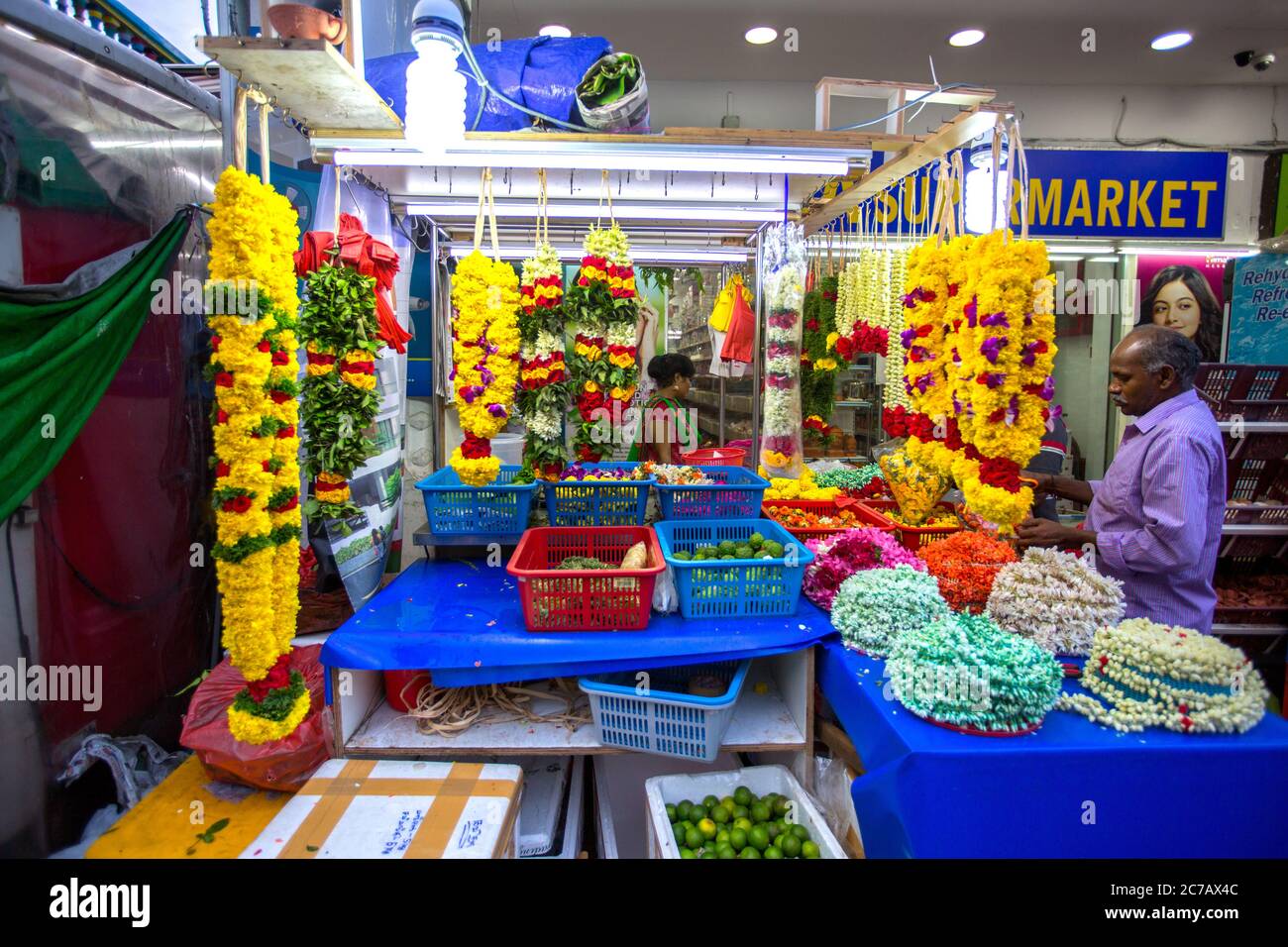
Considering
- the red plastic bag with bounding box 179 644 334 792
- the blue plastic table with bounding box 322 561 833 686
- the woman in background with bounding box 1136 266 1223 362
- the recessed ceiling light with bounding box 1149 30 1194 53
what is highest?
the recessed ceiling light with bounding box 1149 30 1194 53

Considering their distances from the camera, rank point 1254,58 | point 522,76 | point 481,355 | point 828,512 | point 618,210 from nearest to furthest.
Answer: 1. point 481,355
2. point 522,76
3. point 828,512
4. point 618,210
5. point 1254,58

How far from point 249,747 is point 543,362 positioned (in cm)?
212

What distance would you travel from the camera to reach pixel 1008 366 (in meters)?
2.56

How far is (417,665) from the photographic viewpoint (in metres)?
2.44

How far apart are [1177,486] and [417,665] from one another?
2799mm

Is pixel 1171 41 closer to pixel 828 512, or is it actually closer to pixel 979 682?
pixel 828 512

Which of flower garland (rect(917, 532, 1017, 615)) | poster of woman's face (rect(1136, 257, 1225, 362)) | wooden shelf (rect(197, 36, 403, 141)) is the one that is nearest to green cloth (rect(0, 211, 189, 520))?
wooden shelf (rect(197, 36, 403, 141))

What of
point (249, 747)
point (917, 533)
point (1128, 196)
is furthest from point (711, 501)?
point (1128, 196)

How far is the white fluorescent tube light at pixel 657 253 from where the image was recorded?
5.08 m

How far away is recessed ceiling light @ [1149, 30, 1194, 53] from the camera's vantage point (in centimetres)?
601

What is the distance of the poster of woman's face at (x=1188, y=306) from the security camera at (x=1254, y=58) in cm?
198

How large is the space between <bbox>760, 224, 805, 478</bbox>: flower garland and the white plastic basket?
7.20ft

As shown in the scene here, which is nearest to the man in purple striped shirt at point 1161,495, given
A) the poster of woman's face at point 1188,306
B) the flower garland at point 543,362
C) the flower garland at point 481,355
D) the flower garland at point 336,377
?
the flower garland at point 543,362

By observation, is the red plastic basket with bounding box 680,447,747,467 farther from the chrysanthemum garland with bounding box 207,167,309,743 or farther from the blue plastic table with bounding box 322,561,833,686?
the chrysanthemum garland with bounding box 207,167,309,743
